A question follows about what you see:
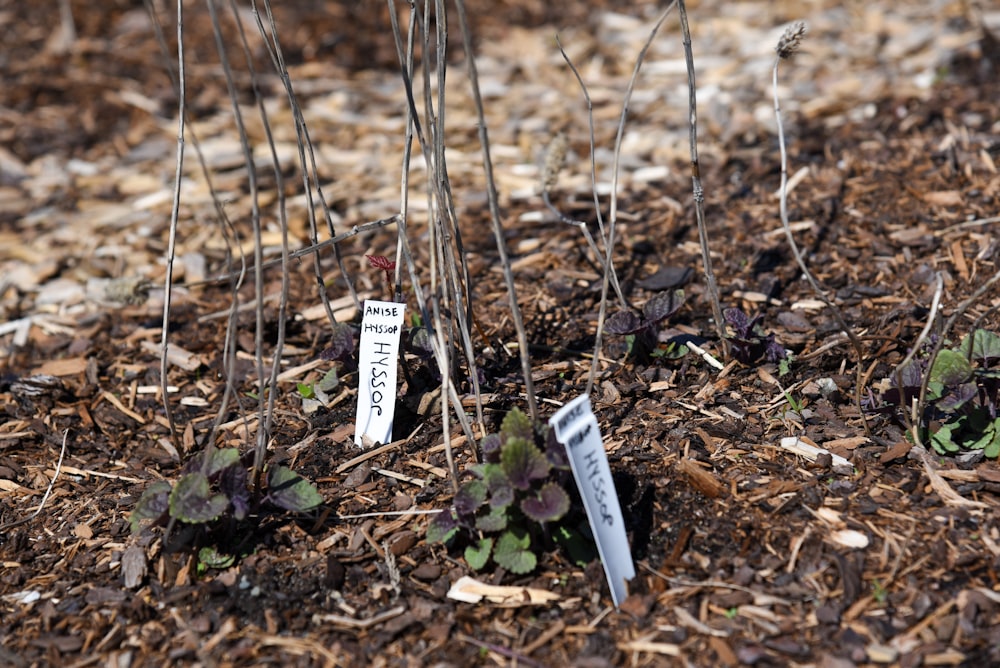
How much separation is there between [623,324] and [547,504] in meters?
0.73

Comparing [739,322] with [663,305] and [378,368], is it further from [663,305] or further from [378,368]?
[378,368]

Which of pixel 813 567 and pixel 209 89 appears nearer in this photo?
pixel 813 567

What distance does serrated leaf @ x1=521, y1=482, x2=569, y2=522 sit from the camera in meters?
1.77

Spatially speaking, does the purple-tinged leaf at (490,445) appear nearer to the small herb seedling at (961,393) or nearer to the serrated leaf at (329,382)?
the serrated leaf at (329,382)

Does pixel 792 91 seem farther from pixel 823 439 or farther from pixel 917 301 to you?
pixel 823 439

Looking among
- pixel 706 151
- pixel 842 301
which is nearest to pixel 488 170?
pixel 842 301

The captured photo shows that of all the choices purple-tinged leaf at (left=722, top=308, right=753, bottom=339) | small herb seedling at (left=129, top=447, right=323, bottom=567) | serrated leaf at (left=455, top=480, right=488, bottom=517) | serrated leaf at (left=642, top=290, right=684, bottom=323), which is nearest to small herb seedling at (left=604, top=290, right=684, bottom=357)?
serrated leaf at (left=642, top=290, right=684, bottom=323)

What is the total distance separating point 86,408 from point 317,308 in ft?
2.46

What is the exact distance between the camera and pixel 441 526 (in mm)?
1892

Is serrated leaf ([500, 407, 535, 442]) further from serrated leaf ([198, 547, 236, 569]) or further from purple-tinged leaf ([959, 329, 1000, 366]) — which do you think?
purple-tinged leaf ([959, 329, 1000, 366])

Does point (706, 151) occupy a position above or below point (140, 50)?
below

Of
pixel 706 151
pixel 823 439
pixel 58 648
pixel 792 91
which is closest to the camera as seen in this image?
pixel 58 648

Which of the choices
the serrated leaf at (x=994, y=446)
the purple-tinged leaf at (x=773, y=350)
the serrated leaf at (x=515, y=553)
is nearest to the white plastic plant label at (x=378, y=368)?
the serrated leaf at (x=515, y=553)

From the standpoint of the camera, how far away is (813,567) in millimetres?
1867
